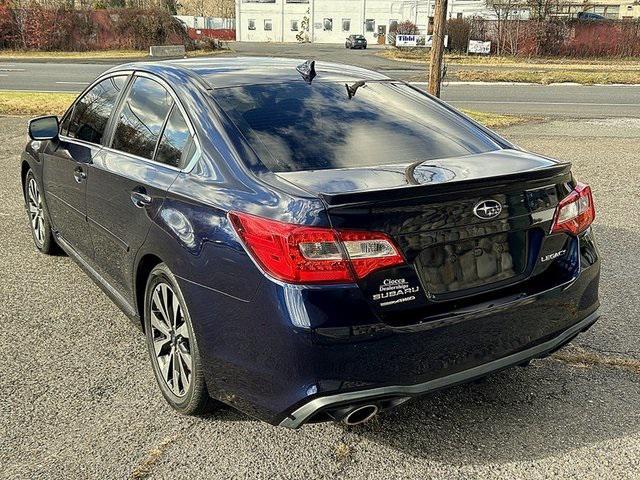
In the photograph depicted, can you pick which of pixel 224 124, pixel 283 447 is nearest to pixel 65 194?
pixel 224 124

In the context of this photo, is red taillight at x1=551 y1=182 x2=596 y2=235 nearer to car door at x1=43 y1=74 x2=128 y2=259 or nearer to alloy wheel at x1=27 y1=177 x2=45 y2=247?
car door at x1=43 y1=74 x2=128 y2=259

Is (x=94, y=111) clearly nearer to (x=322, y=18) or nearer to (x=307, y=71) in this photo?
(x=307, y=71)

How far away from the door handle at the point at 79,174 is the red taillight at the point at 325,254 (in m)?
2.03

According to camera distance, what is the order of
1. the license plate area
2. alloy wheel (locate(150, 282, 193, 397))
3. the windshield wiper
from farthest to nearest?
the windshield wiper, alloy wheel (locate(150, 282, 193, 397)), the license plate area

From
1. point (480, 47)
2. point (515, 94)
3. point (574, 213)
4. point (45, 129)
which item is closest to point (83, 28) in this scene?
point (480, 47)

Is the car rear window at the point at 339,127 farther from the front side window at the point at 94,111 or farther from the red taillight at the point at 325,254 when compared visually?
the front side window at the point at 94,111

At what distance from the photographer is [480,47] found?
41.9 m

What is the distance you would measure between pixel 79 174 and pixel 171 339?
1.50 m

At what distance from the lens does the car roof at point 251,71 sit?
10.6ft

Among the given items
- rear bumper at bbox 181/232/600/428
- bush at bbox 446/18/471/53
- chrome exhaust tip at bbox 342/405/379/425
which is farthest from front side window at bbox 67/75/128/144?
A: bush at bbox 446/18/471/53

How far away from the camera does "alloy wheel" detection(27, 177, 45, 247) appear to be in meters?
5.06

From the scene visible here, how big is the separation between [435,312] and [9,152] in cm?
916

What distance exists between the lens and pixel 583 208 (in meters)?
2.88

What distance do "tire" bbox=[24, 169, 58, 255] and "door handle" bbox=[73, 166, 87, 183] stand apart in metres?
1.00
